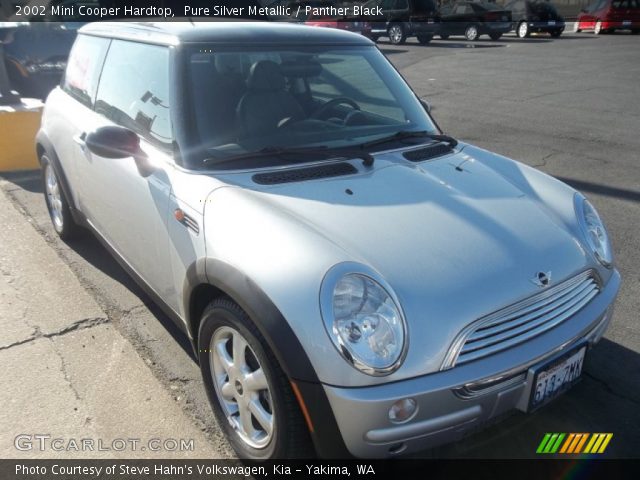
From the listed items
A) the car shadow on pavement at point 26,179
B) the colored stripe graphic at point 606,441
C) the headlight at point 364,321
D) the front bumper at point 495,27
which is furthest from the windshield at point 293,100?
the front bumper at point 495,27

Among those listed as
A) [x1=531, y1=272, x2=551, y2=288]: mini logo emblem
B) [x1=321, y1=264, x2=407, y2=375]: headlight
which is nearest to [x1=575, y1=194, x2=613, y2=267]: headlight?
[x1=531, y1=272, x2=551, y2=288]: mini logo emblem

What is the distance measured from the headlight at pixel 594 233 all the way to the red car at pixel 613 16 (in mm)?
25056

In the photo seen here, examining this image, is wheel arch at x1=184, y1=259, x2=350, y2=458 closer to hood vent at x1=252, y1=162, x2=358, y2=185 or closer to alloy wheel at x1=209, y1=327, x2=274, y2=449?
alloy wheel at x1=209, y1=327, x2=274, y2=449

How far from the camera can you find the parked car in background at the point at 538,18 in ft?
76.4

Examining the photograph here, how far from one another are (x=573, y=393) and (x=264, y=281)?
174 centimetres

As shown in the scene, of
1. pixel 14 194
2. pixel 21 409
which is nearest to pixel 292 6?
pixel 14 194

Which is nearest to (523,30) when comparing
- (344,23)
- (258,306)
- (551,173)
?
(344,23)

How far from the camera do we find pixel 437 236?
2.24m

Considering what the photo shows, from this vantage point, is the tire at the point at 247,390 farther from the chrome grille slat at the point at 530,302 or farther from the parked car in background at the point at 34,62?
the parked car in background at the point at 34,62

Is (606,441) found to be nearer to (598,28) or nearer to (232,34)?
(232,34)

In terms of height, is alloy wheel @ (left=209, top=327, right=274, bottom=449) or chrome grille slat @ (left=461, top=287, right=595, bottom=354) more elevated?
Result: chrome grille slat @ (left=461, top=287, right=595, bottom=354)

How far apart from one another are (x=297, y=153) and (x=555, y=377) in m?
1.49

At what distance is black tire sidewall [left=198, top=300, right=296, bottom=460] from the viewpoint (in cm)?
204

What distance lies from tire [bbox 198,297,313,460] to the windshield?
0.77 m
